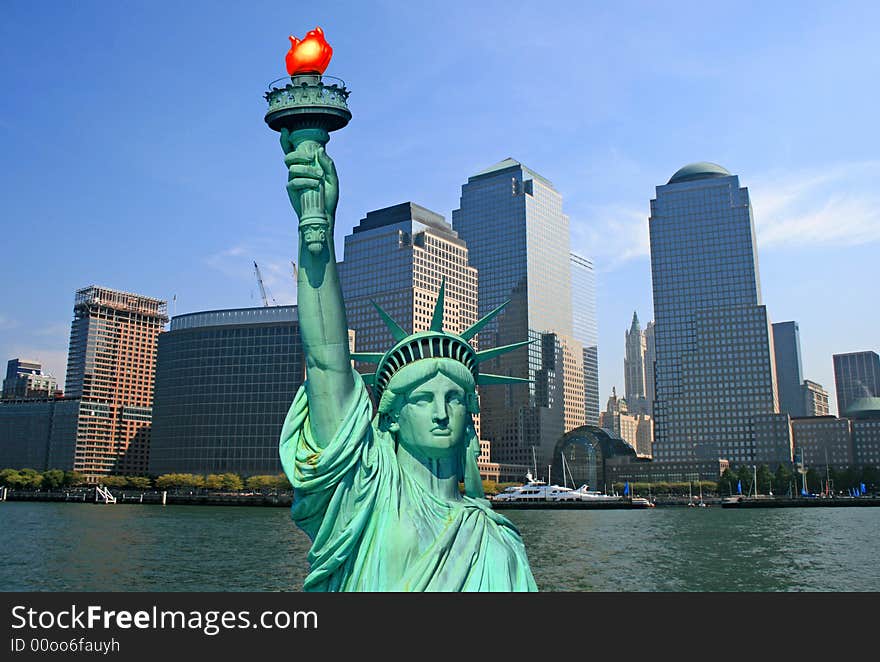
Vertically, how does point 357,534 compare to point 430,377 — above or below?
below

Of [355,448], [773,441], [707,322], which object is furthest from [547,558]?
[707,322]

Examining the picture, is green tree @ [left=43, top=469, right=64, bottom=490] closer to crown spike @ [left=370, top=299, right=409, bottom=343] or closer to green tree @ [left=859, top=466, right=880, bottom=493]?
green tree @ [left=859, top=466, right=880, bottom=493]

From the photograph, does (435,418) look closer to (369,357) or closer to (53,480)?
(369,357)

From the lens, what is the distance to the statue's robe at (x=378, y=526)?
8453 mm

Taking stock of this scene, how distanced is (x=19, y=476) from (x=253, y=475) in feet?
148

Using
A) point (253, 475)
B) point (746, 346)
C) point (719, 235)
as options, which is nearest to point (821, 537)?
point (253, 475)

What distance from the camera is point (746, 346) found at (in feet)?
579

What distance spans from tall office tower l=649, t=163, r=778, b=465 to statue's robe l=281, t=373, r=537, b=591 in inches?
6949

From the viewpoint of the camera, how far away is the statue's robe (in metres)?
8.45

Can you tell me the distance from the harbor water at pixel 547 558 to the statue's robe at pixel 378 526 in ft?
80.5

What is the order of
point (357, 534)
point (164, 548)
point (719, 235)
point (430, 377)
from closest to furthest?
point (357, 534), point (430, 377), point (164, 548), point (719, 235)

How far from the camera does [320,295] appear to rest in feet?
28.7
